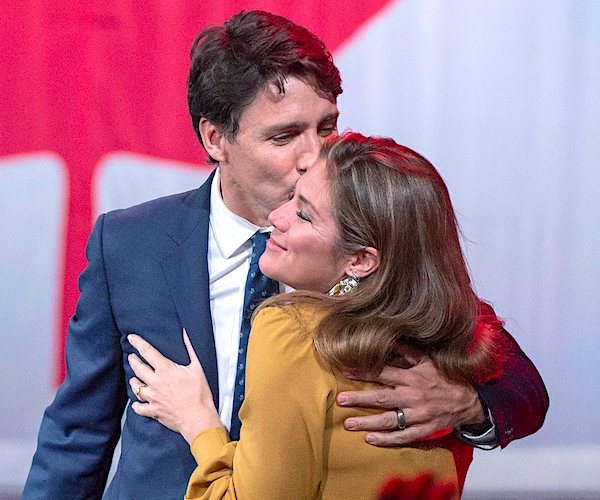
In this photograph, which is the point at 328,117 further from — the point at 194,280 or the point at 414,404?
the point at 414,404

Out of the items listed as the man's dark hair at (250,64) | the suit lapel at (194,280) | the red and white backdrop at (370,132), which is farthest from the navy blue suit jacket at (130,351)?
the red and white backdrop at (370,132)

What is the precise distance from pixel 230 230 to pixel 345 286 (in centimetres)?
38

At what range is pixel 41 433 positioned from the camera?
1620 mm

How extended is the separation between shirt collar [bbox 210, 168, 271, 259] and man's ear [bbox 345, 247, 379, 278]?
0.36m

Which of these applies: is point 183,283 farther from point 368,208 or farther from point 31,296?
point 31,296

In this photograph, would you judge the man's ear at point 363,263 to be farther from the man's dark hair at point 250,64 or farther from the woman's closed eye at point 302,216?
the man's dark hair at point 250,64

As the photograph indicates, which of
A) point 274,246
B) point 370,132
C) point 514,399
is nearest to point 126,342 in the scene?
point 274,246

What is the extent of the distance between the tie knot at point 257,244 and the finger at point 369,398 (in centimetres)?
42

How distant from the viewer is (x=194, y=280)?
4.96 feet

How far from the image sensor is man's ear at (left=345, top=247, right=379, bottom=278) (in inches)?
48.4

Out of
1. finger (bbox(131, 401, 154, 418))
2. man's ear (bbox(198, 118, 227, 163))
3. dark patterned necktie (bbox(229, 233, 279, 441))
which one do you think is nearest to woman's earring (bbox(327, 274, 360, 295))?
dark patterned necktie (bbox(229, 233, 279, 441))

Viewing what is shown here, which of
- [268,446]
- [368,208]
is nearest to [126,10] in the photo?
[368,208]

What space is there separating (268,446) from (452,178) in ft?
5.02

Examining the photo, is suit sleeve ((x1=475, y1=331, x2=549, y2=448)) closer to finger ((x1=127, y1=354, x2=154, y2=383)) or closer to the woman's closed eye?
the woman's closed eye
